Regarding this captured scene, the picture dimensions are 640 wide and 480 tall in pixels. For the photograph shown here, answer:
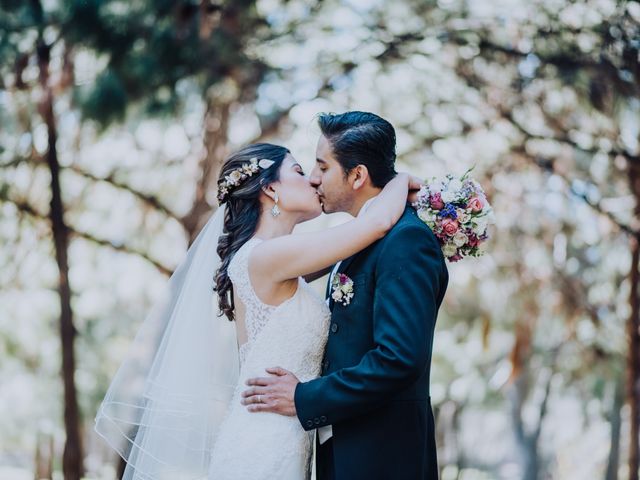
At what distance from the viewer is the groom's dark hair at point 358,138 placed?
342 cm

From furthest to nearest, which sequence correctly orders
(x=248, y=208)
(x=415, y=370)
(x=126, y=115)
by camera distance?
(x=126, y=115), (x=248, y=208), (x=415, y=370)

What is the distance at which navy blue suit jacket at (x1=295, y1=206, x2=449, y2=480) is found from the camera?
9.78 ft

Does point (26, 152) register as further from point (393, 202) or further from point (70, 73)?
point (393, 202)

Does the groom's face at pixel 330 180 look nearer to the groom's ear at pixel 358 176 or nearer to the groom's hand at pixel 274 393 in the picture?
the groom's ear at pixel 358 176

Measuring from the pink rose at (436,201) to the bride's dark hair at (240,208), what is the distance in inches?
29.9

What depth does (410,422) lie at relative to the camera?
10.5 feet

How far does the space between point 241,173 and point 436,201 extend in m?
0.95

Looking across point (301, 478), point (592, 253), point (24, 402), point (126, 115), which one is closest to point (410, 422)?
point (301, 478)

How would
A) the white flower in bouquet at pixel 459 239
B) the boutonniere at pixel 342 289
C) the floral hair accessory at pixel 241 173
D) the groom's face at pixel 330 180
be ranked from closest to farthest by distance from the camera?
the boutonniere at pixel 342 289 → the white flower in bouquet at pixel 459 239 → the groom's face at pixel 330 180 → the floral hair accessory at pixel 241 173

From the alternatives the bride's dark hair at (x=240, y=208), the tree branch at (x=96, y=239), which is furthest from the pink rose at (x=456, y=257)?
the tree branch at (x=96, y=239)

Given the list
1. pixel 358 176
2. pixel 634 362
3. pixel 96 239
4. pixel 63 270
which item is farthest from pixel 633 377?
pixel 358 176

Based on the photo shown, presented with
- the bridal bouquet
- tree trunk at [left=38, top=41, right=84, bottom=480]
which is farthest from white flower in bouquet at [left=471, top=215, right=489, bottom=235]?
tree trunk at [left=38, top=41, right=84, bottom=480]

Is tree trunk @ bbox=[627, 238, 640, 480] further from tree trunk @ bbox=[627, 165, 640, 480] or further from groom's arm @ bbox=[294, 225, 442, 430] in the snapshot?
groom's arm @ bbox=[294, 225, 442, 430]

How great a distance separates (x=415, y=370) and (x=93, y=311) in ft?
45.0
